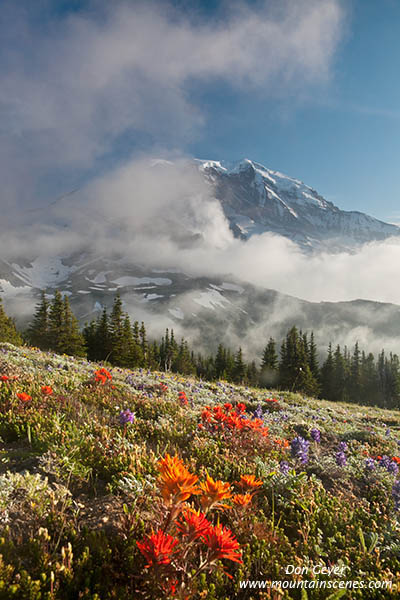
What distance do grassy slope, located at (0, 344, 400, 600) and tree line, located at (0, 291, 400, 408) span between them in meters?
12.7

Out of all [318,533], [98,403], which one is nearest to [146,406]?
[98,403]

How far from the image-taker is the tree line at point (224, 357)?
40.8 m

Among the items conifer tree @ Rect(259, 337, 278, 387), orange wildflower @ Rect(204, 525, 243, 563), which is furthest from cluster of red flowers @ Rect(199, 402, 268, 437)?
conifer tree @ Rect(259, 337, 278, 387)

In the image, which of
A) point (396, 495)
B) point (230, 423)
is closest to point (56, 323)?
point (230, 423)

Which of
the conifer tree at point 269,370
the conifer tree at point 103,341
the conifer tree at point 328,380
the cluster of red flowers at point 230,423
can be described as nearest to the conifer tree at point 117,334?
the conifer tree at point 103,341

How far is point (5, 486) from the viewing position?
2859mm

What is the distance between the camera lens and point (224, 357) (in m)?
79.9

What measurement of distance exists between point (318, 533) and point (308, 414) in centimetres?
913

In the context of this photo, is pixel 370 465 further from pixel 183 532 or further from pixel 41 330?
pixel 41 330

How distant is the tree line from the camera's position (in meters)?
40.8

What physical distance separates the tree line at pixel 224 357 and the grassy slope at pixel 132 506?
500 inches

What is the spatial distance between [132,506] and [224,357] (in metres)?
78.6

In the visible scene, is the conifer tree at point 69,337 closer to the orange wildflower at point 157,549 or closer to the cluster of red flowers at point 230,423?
the cluster of red flowers at point 230,423

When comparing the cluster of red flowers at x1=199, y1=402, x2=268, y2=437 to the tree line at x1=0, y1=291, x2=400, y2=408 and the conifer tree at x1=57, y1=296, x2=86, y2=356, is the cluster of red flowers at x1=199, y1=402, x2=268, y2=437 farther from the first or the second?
the conifer tree at x1=57, y1=296, x2=86, y2=356
